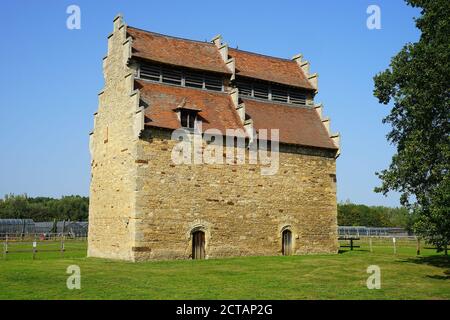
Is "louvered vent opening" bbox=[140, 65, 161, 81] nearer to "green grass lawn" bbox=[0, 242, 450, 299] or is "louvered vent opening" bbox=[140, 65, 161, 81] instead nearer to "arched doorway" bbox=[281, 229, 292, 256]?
"green grass lawn" bbox=[0, 242, 450, 299]

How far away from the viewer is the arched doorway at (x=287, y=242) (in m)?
29.4

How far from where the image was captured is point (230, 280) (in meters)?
17.1

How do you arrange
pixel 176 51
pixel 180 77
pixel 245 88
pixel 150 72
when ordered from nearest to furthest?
pixel 150 72 → pixel 180 77 → pixel 176 51 → pixel 245 88

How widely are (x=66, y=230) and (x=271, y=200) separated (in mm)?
50752

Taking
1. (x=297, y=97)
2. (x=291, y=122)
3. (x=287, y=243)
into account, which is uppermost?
(x=297, y=97)

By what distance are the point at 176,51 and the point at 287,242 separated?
14.4 m

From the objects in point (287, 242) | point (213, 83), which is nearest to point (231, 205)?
point (287, 242)

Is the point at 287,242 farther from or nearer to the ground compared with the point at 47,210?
nearer to the ground

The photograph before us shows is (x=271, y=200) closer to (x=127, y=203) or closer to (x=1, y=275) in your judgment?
(x=127, y=203)

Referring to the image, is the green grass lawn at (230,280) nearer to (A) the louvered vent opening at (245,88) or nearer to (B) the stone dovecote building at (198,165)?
(B) the stone dovecote building at (198,165)

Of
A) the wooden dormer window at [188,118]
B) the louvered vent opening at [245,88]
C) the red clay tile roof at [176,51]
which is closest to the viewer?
the wooden dormer window at [188,118]
